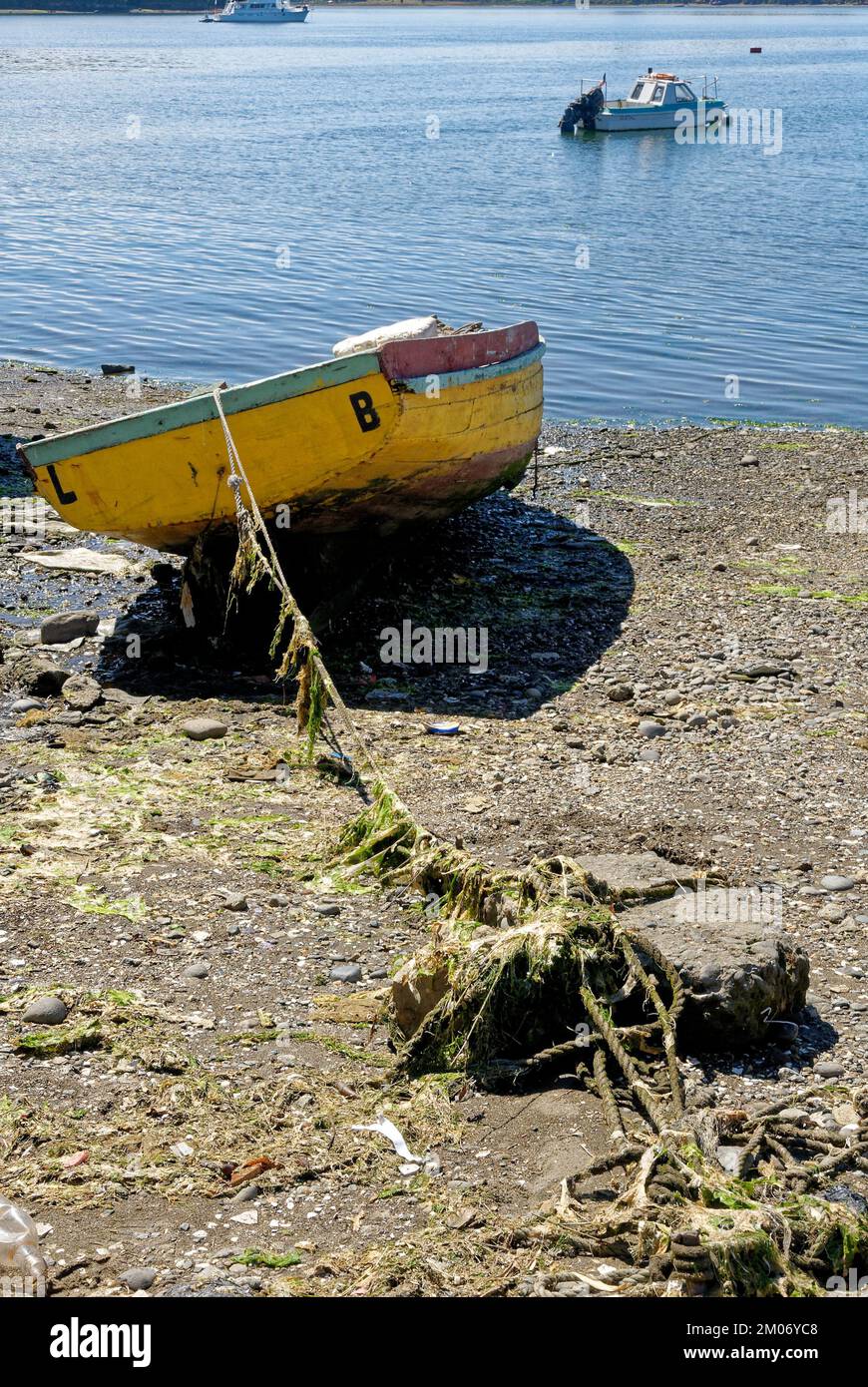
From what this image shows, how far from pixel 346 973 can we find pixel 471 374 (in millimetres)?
5582

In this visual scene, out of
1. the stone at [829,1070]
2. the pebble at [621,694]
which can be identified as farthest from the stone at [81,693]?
the stone at [829,1070]

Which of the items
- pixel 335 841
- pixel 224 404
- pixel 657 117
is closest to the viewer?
pixel 335 841

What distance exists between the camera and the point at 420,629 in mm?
9672

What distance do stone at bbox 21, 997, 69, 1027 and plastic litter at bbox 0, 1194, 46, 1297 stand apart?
→ 103 centimetres

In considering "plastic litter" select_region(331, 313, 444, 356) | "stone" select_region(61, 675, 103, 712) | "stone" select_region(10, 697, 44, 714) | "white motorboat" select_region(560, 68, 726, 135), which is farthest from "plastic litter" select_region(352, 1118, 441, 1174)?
"white motorboat" select_region(560, 68, 726, 135)

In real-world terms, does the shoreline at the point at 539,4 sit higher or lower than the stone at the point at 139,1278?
higher

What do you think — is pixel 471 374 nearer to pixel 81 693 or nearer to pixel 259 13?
pixel 81 693

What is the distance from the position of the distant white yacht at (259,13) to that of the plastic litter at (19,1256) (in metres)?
128

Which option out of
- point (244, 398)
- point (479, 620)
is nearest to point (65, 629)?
point (244, 398)

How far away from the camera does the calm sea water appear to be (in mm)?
19906

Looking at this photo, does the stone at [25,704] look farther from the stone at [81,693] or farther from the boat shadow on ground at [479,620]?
the boat shadow on ground at [479,620]

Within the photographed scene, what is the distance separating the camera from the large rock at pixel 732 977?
4980mm

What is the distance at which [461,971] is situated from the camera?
5.05m

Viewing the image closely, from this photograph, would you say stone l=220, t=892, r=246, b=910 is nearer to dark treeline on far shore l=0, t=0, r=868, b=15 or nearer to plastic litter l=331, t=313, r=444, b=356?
plastic litter l=331, t=313, r=444, b=356
